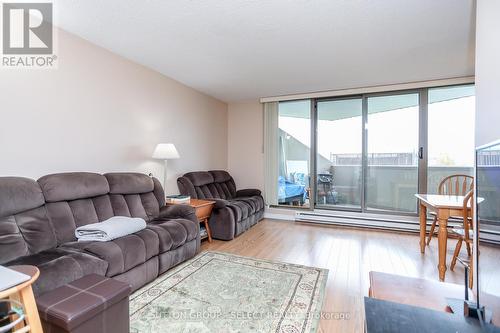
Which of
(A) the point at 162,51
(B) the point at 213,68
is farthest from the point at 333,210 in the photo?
(A) the point at 162,51

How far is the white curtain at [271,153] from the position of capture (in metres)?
4.72

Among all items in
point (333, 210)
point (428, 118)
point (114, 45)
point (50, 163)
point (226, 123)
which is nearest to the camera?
point (50, 163)

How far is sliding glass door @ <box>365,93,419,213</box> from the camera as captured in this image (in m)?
3.95

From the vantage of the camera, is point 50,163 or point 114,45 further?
point 114,45

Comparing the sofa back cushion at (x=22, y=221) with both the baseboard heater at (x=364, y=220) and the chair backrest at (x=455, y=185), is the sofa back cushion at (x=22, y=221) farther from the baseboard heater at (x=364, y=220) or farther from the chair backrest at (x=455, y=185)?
the chair backrest at (x=455, y=185)

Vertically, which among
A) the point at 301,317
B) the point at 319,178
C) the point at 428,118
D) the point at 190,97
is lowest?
the point at 301,317

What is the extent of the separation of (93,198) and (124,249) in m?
0.78

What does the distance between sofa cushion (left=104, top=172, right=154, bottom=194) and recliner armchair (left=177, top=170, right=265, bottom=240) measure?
0.83 m

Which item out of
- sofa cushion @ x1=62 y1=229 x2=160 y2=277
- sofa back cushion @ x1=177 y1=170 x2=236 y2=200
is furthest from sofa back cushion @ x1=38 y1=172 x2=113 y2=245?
sofa back cushion @ x1=177 y1=170 x2=236 y2=200

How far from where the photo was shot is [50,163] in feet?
7.30

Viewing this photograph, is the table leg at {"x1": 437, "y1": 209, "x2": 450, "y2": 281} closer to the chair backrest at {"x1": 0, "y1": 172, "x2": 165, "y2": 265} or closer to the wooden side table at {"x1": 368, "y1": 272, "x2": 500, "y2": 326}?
the wooden side table at {"x1": 368, "y1": 272, "x2": 500, "y2": 326}

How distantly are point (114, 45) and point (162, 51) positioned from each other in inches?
19.2

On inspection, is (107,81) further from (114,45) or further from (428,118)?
(428,118)

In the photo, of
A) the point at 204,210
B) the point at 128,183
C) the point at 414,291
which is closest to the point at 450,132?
the point at 414,291
